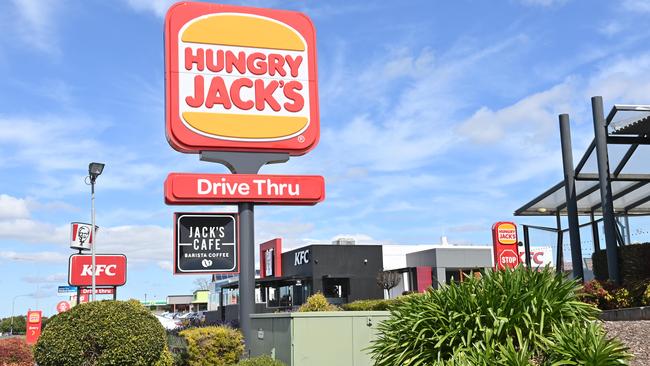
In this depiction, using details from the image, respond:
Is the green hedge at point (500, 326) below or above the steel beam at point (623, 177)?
below

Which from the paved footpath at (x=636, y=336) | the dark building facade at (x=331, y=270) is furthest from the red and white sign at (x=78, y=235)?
the paved footpath at (x=636, y=336)

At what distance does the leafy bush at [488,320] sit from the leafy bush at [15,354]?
1471 cm

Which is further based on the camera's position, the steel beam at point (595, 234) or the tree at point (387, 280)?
the tree at point (387, 280)

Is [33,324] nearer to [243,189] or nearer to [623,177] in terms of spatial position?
[243,189]

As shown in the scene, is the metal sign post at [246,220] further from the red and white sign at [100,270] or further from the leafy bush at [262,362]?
the red and white sign at [100,270]

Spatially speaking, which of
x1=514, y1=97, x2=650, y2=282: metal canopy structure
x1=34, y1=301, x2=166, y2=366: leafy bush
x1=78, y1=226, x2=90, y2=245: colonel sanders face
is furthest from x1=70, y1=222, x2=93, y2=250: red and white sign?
x1=514, y1=97, x2=650, y2=282: metal canopy structure

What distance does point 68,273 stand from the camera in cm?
3544

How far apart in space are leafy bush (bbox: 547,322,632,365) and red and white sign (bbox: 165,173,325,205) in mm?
9542

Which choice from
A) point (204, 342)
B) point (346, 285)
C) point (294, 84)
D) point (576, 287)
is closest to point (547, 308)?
point (576, 287)

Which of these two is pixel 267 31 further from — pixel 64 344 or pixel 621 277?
pixel 621 277

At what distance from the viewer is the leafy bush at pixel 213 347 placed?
15.4 metres

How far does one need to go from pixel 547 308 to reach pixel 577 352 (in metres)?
1.16

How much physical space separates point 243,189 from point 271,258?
1402 inches

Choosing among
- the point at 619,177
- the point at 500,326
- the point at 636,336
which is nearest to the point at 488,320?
the point at 500,326
